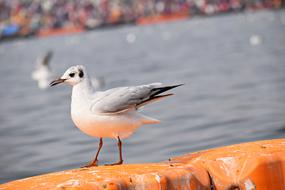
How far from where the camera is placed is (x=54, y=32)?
6678 inches

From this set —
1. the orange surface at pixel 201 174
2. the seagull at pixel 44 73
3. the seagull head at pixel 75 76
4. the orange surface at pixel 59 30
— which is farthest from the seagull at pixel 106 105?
the orange surface at pixel 59 30

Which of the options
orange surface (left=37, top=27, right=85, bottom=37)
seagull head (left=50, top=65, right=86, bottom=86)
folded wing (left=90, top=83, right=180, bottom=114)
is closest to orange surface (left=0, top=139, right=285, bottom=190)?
folded wing (left=90, top=83, right=180, bottom=114)

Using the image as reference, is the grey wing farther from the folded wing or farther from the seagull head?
the seagull head

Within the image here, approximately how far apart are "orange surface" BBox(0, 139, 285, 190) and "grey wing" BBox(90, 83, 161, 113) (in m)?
0.64

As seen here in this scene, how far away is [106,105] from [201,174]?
105 cm

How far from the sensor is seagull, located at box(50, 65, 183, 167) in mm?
6062

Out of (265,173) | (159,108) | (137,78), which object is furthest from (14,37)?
(265,173)

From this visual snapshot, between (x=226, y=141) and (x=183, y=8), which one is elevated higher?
(x=183, y=8)

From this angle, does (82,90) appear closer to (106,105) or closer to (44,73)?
(106,105)

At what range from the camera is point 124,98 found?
6.19 m

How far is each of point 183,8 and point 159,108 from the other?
15318cm

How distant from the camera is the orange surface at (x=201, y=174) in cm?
526

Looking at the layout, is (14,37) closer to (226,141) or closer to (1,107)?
(1,107)

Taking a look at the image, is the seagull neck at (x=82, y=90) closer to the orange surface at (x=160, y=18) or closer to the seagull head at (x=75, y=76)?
the seagull head at (x=75, y=76)
